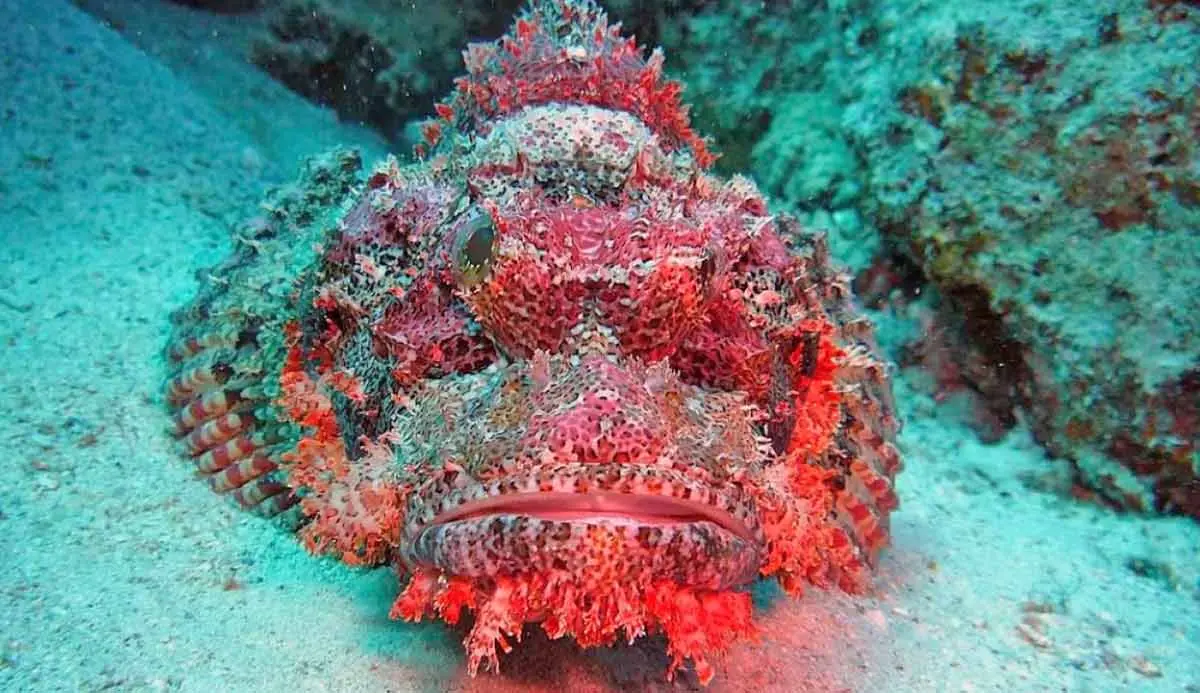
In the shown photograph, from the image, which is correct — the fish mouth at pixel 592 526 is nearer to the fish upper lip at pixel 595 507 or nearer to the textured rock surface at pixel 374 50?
the fish upper lip at pixel 595 507

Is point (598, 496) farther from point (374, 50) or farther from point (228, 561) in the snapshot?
point (374, 50)

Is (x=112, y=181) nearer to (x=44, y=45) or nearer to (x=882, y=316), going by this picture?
(x=44, y=45)

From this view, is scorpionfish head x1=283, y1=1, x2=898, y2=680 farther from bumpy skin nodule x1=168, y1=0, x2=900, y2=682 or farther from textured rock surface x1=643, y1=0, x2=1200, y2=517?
textured rock surface x1=643, y1=0, x2=1200, y2=517

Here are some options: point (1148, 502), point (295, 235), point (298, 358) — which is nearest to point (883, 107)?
point (1148, 502)

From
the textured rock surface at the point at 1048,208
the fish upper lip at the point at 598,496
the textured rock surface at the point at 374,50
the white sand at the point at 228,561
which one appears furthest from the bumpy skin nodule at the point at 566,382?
the textured rock surface at the point at 374,50

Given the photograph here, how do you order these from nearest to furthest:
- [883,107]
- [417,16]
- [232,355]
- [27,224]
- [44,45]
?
1. [232,355]
2. [27,224]
3. [883,107]
4. [44,45]
5. [417,16]

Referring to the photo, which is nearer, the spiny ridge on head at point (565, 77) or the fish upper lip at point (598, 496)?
the fish upper lip at point (598, 496)
